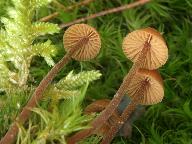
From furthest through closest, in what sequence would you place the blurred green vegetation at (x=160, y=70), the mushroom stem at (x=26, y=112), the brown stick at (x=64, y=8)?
the brown stick at (x=64, y=8) < the blurred green vegetation at (x=160, y=70) < the mushroom stem at (x=26, y=112)

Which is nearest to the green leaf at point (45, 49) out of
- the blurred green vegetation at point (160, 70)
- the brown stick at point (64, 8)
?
the blurred green vegetation at point (160, 70)

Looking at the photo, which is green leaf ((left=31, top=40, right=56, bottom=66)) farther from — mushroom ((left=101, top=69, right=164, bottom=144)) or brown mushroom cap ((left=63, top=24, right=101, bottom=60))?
mushroom ((left=101, top=69, right=164, bottom=144))

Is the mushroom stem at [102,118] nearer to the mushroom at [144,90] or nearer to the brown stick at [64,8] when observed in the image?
the mushroom at [144,90]

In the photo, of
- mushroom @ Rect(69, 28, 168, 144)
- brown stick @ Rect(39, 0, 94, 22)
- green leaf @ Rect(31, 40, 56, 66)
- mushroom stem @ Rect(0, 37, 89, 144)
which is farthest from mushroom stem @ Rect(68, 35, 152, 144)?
brown stick @ Rect(39, 0, 94, 22)

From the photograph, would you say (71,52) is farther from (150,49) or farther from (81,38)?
(150,49)

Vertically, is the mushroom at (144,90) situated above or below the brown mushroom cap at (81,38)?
below

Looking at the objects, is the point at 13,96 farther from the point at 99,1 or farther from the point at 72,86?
the point at 99,1
